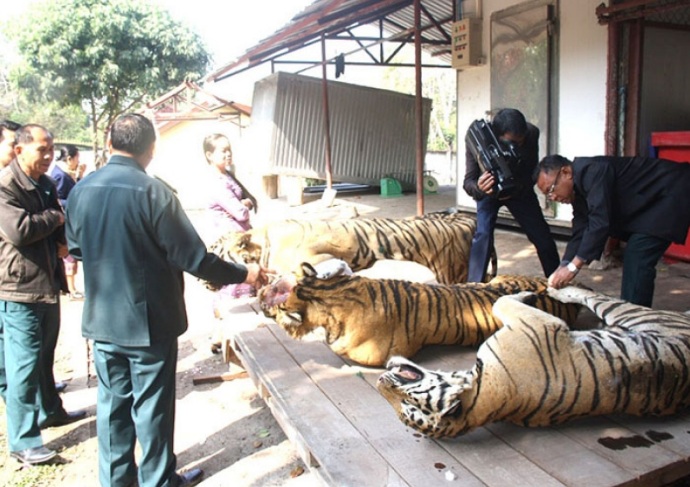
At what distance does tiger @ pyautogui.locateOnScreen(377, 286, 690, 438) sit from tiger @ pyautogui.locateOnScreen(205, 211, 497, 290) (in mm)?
1580

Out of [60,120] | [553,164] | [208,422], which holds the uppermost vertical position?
[60,120]

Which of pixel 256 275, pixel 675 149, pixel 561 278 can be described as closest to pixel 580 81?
pixel 675 149

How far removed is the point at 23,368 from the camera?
11.4ft

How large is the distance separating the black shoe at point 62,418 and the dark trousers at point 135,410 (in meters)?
1.28

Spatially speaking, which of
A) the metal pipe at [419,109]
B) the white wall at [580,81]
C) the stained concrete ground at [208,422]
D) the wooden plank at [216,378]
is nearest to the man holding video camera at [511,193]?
the stained concrete ground at [208,422]

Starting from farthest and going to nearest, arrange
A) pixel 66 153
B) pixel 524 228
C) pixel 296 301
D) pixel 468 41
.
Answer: pixel 468 41 < pixel 66 153 < pixel 524 228 < pixel 296 301

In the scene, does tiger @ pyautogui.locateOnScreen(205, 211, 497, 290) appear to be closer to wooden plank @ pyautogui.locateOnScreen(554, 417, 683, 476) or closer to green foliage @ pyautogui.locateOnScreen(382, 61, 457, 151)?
wooden plank @ pyautogui.locateOnScreen(554, 417, 683, 476)

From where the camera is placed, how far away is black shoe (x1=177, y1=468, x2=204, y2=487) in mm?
3229

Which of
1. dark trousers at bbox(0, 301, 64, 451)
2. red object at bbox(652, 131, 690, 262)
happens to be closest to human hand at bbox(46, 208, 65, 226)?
dark trousers at bbox(0, 301, 64, 451)

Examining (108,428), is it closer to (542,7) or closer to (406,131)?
(542,7)

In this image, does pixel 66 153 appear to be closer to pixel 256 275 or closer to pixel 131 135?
pixel 131 135

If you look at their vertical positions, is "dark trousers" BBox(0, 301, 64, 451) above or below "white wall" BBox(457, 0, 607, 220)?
below

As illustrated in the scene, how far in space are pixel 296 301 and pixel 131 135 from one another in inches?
42.7

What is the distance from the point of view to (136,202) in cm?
265
